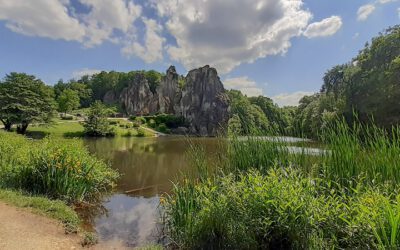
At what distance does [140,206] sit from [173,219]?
4.97m

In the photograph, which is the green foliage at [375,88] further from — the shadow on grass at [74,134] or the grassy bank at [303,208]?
the shadow on grass at [74,134]

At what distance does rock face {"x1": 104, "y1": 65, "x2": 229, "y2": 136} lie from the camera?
81.0m

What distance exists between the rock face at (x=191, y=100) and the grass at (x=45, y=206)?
214 feet

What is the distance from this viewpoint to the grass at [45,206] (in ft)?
24.8

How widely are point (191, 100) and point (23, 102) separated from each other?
4712 centimetres

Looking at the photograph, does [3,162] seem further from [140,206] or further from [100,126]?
[100,126]

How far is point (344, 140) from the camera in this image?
636cm

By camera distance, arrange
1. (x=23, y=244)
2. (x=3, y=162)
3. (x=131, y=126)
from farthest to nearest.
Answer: (x=131, y=126) → (x=3, y=162) → (x=23, y=244)

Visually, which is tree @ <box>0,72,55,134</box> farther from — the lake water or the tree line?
the lake water

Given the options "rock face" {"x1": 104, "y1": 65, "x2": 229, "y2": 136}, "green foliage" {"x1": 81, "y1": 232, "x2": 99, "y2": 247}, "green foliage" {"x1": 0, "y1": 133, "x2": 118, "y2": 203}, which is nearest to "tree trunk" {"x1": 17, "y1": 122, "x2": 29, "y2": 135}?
"green foliage" {"x1": 0, "y1": 133, "x2": 118, "y2": 203}

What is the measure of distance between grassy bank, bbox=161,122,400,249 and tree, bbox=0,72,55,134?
4222 cm

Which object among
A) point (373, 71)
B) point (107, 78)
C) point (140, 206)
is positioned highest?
point (107, 78)

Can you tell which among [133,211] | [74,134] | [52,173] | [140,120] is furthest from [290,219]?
[140,120]

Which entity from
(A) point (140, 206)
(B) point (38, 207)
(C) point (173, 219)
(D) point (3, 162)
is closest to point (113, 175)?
(A) point (140, 206)
